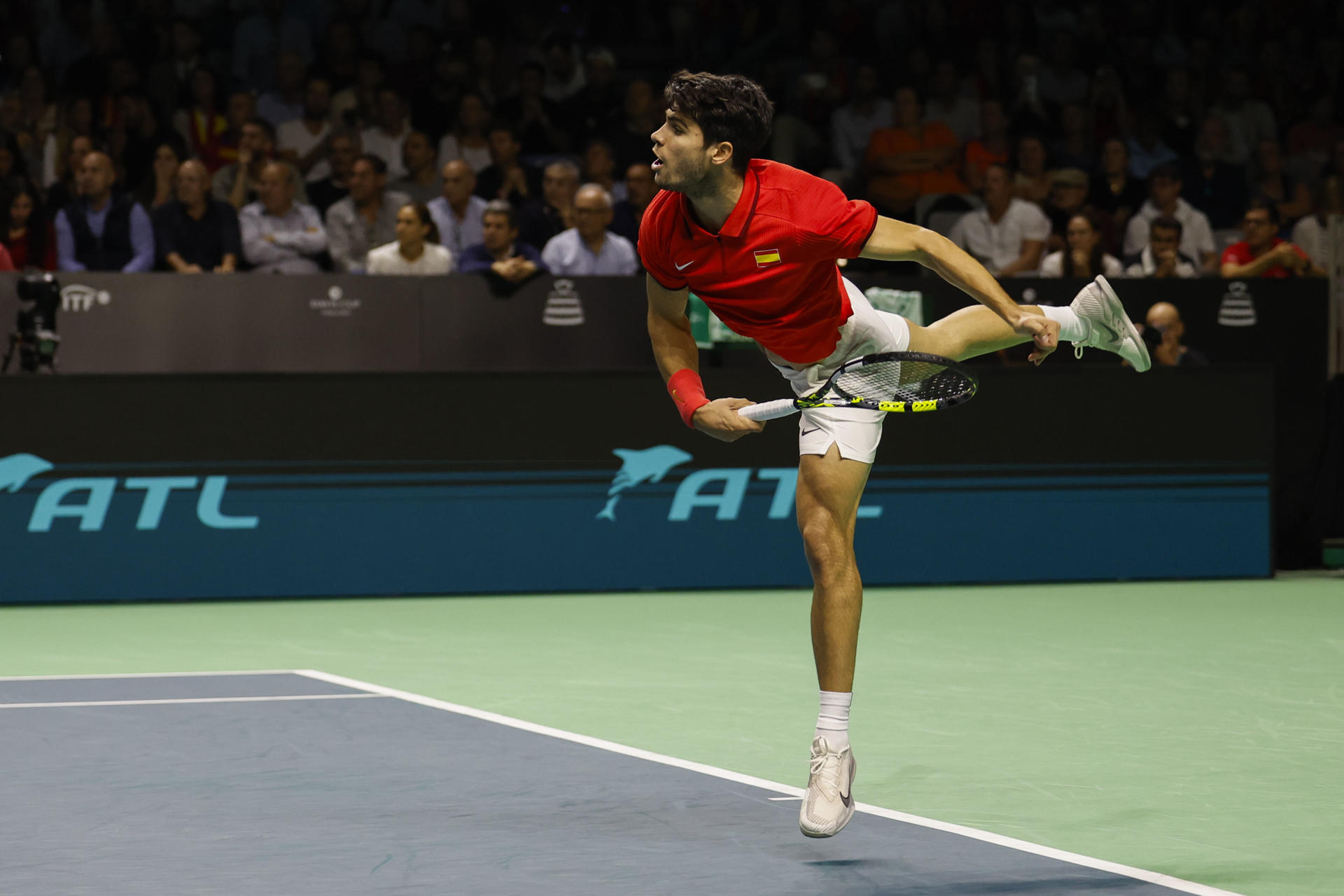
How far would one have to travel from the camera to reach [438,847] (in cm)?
498

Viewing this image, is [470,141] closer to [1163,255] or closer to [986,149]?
[986,149]

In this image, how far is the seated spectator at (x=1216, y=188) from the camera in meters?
15.6

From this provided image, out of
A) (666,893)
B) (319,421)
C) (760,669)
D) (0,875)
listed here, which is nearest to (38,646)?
(319,421)

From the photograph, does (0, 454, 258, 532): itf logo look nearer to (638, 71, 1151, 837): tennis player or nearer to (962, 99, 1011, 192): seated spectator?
(638, 71, 1151, 837): tennis player

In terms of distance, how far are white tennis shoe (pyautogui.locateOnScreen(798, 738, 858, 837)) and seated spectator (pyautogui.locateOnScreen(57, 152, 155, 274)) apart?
815cm

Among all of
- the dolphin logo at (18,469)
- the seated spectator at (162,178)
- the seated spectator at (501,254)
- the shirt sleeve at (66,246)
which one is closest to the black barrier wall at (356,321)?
the seated spectator at (501,254)

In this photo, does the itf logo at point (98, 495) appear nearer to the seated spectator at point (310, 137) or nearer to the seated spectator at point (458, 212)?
the seated spectator at point (458, 212)

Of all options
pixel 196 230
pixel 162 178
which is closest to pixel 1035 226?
pixel 196 230

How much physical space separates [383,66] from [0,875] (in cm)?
1123

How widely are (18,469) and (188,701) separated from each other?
12.0 ft

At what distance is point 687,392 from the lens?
533 cm

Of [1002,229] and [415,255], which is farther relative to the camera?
[1002,229]

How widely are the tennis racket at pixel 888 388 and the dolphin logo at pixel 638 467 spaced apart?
6.03 metres

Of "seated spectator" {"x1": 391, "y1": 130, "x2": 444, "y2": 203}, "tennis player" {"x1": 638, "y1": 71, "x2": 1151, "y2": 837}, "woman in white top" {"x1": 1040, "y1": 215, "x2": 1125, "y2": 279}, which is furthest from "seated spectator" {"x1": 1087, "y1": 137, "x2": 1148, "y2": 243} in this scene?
"tennis player" {"x1": 638, "y1": 71, "x2": 1151, "y2": 837}
